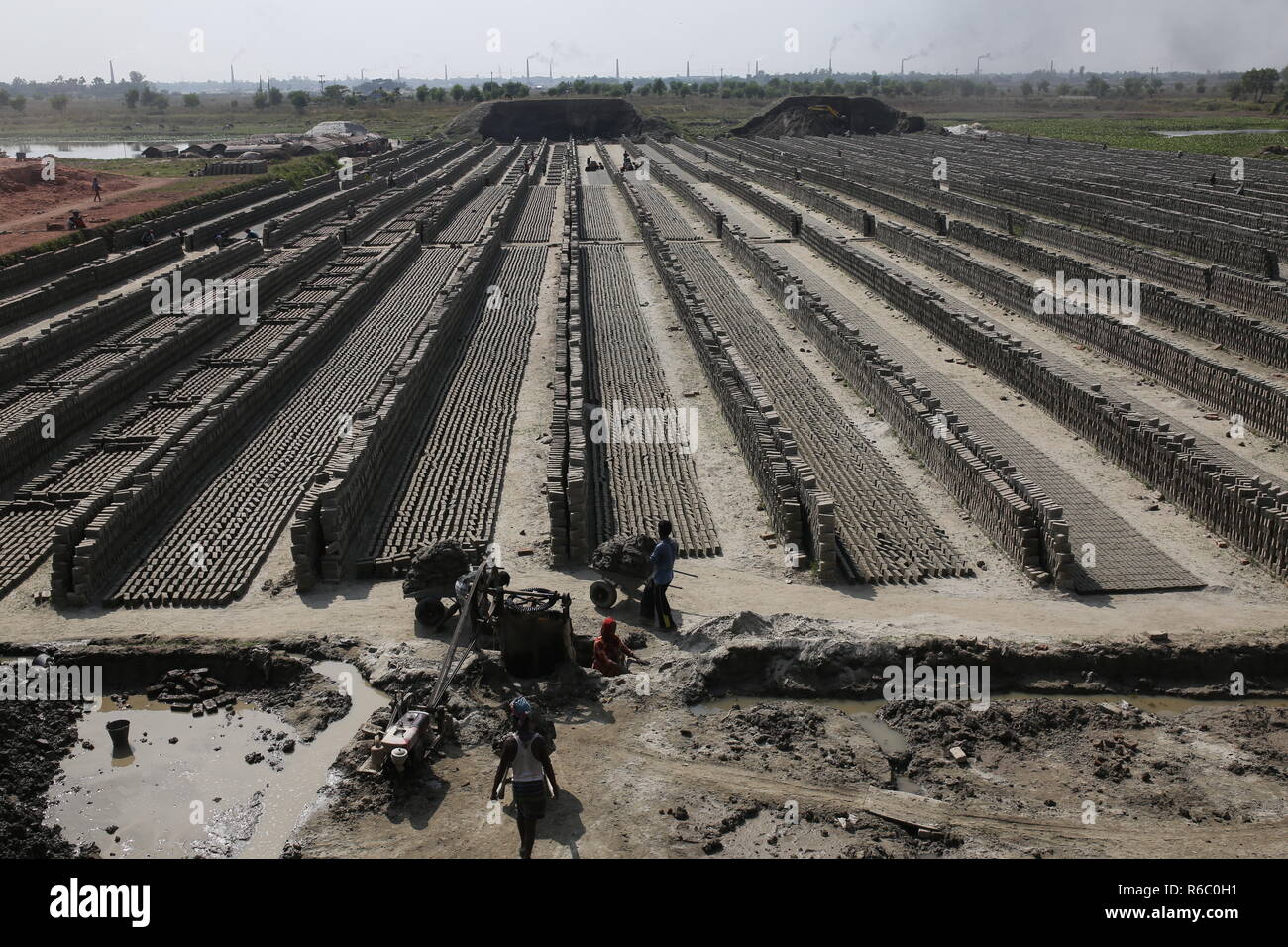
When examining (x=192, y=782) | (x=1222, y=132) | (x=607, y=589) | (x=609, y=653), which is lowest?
(x=192, y=782)

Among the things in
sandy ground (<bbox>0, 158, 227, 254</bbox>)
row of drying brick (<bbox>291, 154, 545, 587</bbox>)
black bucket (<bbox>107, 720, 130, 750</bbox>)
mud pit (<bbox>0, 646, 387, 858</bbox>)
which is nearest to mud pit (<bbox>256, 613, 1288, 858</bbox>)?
mud pit (<bbox>0, 646, 387, 858</bbox>)

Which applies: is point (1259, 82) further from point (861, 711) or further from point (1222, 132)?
point (861, 711)

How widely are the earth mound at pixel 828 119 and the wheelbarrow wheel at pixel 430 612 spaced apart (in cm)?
8030

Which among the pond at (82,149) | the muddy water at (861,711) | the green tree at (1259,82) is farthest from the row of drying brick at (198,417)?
the green tree at (1259,82)

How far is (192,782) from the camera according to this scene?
9.70 metres

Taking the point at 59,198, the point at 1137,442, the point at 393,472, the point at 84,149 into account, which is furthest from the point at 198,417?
the point at 84,149

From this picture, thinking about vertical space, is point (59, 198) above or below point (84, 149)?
below

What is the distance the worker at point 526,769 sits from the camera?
8180mm

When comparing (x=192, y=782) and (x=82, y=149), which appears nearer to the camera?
(x=192, y=782)

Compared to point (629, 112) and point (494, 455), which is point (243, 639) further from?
point (629, 112)

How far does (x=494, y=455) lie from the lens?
1706 centimetres

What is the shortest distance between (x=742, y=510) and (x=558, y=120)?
81.4 m

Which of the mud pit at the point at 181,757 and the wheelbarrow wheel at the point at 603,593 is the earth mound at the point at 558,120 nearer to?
the wheelbarrow wheel at the point at 603,593
